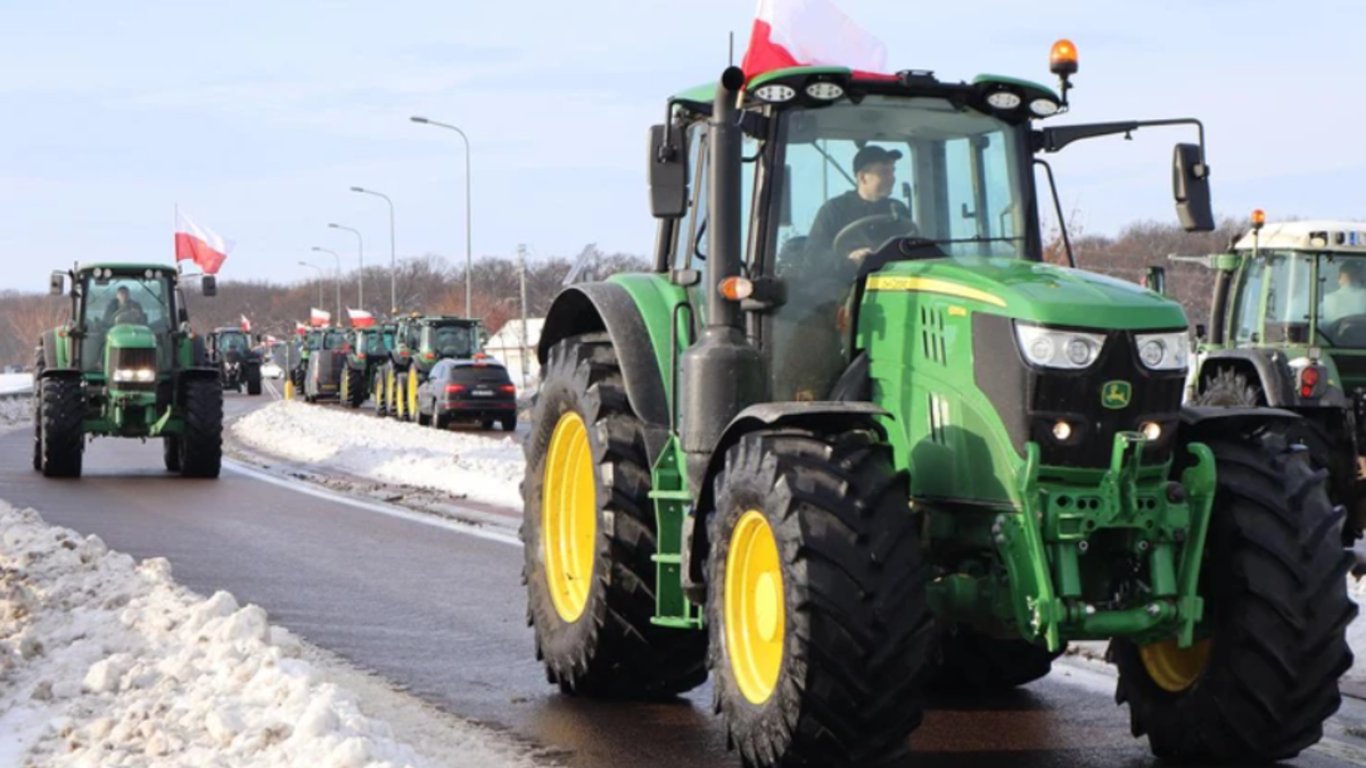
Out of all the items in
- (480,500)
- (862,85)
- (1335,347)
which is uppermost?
(862,85)

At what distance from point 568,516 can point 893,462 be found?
259 cm

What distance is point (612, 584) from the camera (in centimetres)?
802

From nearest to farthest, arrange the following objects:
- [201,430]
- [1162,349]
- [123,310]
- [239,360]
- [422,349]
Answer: [1162,349] < [201,430] < [123,310] < [422,349] < [239,360]

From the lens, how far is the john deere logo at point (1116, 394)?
6512mm

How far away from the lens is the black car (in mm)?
39281

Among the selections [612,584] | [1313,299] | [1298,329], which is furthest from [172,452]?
[612,584]

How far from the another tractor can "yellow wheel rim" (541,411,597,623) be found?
206 feet

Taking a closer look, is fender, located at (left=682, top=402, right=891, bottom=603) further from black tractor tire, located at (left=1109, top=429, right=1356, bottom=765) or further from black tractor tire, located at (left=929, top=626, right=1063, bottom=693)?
black tractor tire, located at (left=929, top=626, right=1063, bottom=693)

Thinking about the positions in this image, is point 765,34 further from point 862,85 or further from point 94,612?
point 94,612

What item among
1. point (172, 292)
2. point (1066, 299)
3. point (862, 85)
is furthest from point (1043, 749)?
point (172, 292)

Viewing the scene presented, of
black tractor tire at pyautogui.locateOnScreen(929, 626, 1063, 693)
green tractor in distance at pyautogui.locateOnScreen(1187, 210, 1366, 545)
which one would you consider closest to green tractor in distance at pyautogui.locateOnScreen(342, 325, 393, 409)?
green tractor in distance at pyautogui.locateOnScreen(1187, 210, 1366, 545)

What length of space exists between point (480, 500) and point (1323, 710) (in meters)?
14.0

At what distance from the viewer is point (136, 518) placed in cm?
1783

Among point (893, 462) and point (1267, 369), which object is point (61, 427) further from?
point (893, 462)
